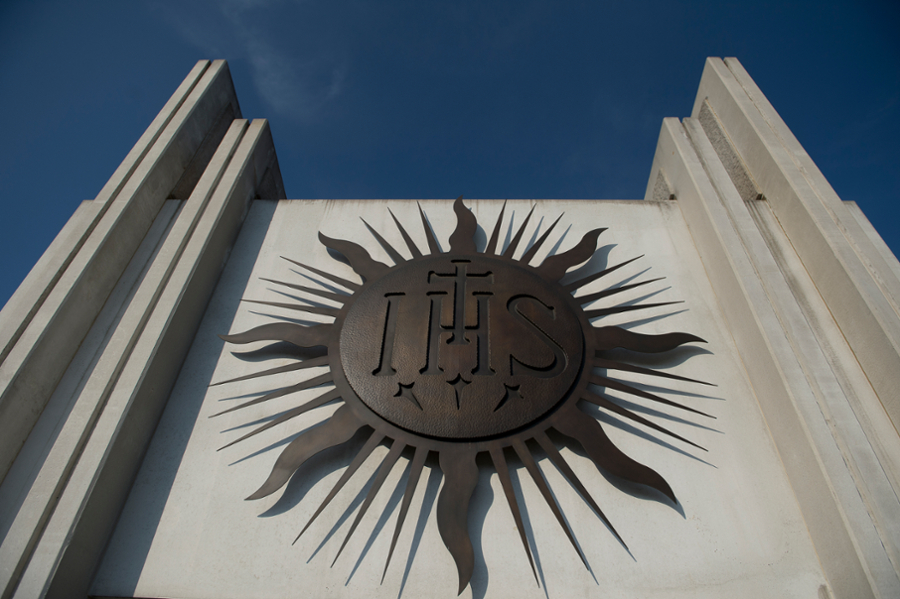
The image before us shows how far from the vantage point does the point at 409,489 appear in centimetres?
329

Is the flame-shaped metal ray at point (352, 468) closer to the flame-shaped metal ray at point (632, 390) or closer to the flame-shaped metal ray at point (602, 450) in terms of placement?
the flame-shaped metal ray at point (602, 450)

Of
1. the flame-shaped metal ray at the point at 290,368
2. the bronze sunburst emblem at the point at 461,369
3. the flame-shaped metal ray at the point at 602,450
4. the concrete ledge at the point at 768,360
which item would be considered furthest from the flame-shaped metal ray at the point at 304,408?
the concrete ledge at the point at 768,360

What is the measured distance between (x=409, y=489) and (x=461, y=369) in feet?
2.91

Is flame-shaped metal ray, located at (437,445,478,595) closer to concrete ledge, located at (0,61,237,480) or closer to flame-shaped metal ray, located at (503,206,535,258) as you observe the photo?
flame-shaped metal ray, located at (503,206,535,258)

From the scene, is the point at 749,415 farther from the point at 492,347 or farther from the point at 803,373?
the point at 492,347

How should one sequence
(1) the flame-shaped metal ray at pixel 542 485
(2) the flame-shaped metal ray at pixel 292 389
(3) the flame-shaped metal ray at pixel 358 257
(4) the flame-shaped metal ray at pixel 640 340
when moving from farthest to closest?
(3) the flame-shaped metal ray at pixel 358 257 → (4) the flame-shaped metal ray at pixel 640 340 → (2) the flame-shaped metal ray at pixel 292 389 → (1) the flame-shaped metal ray at pixel 542 485

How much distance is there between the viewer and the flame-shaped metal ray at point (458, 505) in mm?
3084

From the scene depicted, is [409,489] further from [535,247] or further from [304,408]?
[535,247]

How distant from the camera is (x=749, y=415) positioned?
12.7 feet

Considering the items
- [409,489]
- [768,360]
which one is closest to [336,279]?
[409,489]

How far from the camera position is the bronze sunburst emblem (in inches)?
135

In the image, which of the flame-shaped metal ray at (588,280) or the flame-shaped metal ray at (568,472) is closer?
the flame-shaped metal ray at (568,472)

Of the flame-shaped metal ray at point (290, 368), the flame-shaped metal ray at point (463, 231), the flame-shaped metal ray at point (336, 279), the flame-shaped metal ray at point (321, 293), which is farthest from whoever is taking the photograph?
the flame-shaped metal ray at point (463, 231)

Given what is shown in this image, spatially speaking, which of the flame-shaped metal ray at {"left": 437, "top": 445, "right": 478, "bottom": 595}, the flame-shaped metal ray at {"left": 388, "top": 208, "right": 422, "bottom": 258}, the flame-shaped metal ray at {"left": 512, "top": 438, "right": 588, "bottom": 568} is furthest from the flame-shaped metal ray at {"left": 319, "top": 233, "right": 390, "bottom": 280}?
the flame-shaped metal ray at {"left": 512, "top": 438, "right": 588, "bottom": 568}
